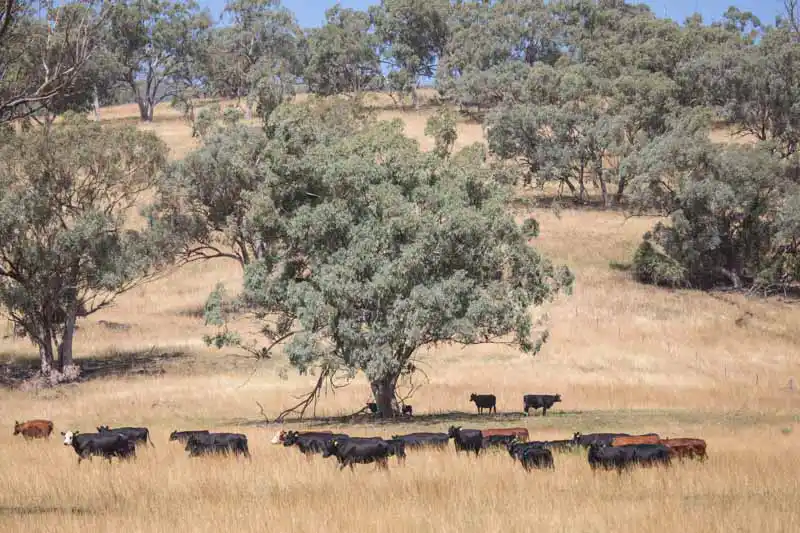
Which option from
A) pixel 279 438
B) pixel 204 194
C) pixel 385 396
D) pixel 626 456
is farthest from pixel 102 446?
pixel 204 194

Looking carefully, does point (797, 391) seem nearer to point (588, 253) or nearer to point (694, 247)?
point (694, 247)

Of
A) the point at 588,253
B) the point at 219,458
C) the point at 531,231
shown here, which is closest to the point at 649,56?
the point at 588,253

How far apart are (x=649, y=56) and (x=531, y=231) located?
79039 millimetres

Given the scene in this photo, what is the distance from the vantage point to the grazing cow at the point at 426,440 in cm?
2314

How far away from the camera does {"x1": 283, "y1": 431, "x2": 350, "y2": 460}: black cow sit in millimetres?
22625

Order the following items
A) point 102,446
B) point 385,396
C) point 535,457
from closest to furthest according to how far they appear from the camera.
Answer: point 535,457
point 102,446
point 385,396

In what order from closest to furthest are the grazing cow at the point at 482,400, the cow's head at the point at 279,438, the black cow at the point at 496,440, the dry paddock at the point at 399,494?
the dry paddock at the point at 399,494 < the black cow at the point at 496,440 < the cow's head at the point at 279,438 < the grazing cow at the point at 482,400

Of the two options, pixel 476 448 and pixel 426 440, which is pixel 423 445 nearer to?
pixel 426 440

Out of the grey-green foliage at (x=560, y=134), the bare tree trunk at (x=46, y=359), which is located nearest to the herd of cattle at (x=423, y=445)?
the bare tree trunk at (x=46, y=359)

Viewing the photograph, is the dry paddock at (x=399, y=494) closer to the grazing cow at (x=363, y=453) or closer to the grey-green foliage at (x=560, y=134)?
the grazing cow at (x=363, y=453)

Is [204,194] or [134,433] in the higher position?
[204,194]

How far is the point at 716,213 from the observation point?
210 feet

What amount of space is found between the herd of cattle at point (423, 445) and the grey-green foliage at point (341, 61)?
109 metres

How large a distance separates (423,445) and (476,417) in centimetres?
971
